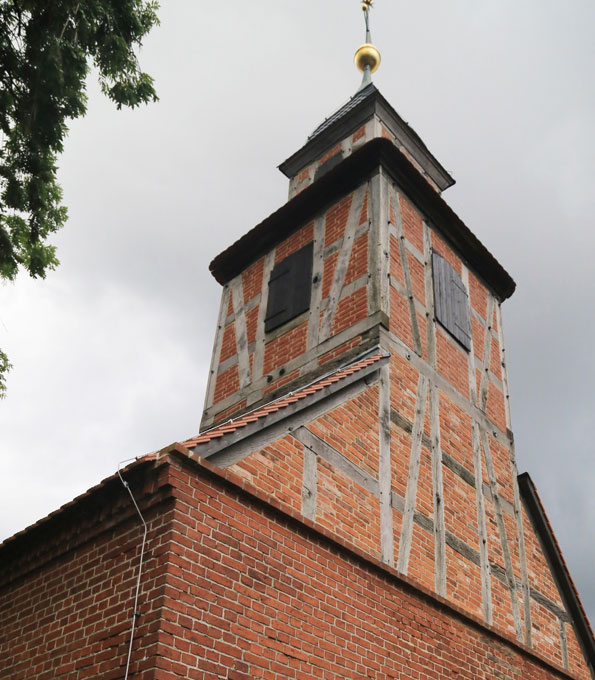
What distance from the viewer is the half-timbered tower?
17.2ft

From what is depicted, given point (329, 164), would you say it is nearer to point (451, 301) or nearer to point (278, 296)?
point (278, 296)

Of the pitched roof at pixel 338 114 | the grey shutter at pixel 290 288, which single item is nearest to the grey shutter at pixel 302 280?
the grey shutter at pixel 290 288

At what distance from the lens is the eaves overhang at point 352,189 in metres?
10.8

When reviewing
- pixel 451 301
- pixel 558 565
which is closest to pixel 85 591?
pixel 558 565

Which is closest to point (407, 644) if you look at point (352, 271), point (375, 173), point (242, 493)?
point (242, 493)

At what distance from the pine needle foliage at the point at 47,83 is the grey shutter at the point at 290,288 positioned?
357 cm

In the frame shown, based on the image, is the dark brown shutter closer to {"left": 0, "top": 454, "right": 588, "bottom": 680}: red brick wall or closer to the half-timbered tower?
the half-timbered tower

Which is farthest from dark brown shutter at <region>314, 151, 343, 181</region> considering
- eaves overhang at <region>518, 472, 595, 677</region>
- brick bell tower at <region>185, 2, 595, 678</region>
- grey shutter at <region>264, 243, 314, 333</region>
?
eaves overhang at <region>518, 472, 595, 677</region>

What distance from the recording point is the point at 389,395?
8.41m

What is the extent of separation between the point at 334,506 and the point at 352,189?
5.82 m

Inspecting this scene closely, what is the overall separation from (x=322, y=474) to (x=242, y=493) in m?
1.35

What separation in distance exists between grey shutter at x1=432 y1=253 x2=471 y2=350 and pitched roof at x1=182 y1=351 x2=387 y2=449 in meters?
2.38

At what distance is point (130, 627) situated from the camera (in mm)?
4914

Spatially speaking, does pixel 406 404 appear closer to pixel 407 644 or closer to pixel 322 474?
pixel 322 474
